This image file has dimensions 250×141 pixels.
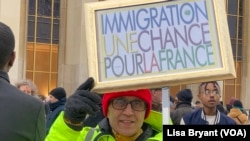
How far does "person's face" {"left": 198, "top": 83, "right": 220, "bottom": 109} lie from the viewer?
579cm

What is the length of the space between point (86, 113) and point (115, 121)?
1.03 feet

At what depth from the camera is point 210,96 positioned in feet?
19.2

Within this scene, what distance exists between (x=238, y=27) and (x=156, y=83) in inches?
834

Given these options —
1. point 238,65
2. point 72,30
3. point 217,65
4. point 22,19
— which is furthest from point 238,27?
point 217,65

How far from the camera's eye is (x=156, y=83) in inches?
151

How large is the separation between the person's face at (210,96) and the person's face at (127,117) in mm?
2156

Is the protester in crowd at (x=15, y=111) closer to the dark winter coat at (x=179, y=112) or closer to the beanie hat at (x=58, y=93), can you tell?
the dark winter coat at (x=179, y=112)

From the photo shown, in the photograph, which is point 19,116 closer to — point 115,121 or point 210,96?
point 115,121

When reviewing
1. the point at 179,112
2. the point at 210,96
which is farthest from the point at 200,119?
the point at 179,112

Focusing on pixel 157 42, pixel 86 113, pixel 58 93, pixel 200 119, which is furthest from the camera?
pixel 58 93

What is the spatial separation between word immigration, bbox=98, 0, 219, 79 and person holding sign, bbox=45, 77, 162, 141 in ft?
0.56

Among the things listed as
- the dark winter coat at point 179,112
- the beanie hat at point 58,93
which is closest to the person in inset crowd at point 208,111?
the dark winter coat at point 179,112

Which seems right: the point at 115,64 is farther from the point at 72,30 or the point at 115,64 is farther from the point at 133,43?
the point at 72,30

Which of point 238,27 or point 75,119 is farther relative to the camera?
point 238,27
